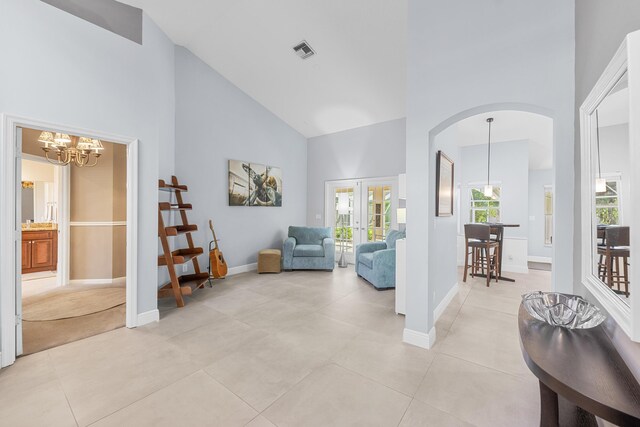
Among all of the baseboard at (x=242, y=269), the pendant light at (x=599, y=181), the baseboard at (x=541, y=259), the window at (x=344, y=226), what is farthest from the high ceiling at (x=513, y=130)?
the baseboard at (x=242, y=269)

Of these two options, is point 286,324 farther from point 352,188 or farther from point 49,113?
point 352,188

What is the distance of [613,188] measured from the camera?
1057 mm

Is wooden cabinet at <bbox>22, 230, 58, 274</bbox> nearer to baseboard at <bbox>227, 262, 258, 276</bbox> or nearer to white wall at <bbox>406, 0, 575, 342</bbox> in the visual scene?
baseboard at <bbox>227, 262, 258, 276</bbox>

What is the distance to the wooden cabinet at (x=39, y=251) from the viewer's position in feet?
15.6

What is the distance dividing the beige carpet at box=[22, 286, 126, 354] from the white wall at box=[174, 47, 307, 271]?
149cm

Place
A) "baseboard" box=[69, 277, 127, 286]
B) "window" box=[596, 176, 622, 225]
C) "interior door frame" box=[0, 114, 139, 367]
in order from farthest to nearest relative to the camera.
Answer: "baseboard" box=[69, 277, 127, 286] < "interior door frame" box=[0, 114, 139, 367] < "window" box=[596, 176, 622, 225]

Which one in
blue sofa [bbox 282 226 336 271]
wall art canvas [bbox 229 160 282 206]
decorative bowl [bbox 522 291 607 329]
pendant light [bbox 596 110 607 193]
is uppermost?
wall art canvas [bbox 229 160 282 206]

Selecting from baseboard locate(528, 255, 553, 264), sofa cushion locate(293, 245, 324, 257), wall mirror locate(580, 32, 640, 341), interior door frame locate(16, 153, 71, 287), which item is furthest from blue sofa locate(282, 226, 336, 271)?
baseboard locate(528, 255, 553, 264)

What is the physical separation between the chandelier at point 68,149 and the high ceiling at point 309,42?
2.09 m

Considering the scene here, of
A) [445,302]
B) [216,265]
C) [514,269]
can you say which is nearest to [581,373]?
[445,302]

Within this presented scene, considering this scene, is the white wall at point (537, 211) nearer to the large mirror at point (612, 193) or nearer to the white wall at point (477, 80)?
the white wall at point (477, 80)

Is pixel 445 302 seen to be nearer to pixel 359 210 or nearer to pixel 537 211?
pixel 359 210

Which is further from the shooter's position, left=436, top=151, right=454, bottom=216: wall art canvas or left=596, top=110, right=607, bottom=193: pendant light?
left=436, top=151, right=454, bottom=216: wall art canvas

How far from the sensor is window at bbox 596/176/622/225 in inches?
39.8
